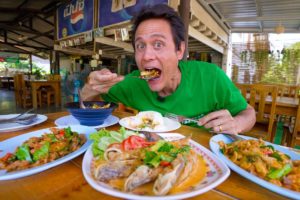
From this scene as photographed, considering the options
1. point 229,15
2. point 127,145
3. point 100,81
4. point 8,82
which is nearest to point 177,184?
point 127,145

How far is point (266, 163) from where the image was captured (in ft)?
1.96

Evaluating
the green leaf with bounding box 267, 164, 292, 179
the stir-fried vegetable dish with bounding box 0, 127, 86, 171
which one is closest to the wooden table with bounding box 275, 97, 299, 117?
the green leaf with bounding box 267, 164, 292, 179

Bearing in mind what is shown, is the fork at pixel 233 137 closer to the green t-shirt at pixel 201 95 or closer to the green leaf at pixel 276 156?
the green leaf at pixel 276 156

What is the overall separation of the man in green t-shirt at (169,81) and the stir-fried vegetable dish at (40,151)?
1.54 feet

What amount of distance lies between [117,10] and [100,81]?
3.72m

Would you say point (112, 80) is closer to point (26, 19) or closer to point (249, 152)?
point (249, 152)

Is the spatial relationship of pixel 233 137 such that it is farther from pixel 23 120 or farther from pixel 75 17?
pixel 75 17

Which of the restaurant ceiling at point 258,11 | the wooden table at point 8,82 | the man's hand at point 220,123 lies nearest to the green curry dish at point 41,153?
the man's hand at point 220,123

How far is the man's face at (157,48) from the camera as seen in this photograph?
1.24m

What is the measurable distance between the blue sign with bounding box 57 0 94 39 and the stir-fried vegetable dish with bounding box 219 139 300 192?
525cm

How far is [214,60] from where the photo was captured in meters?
8.34

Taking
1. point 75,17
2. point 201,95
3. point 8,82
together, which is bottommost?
point 8,82

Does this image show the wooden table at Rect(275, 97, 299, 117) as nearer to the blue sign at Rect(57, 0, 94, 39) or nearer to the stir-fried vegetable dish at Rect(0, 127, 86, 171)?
the stir-fried vegetable dish at Rect(0, 127, 86, 171)

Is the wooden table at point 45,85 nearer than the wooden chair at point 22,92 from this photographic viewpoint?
Yes
